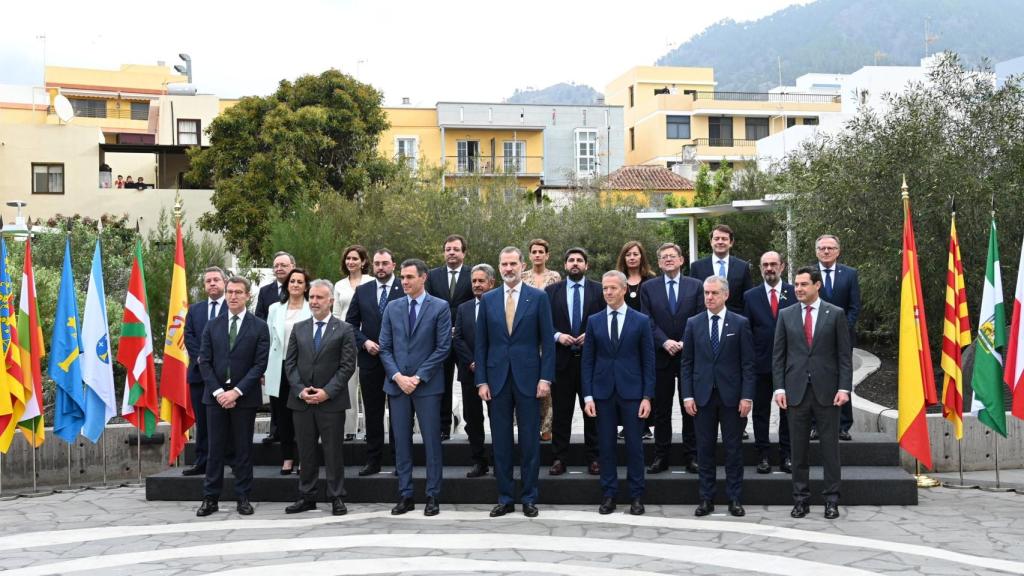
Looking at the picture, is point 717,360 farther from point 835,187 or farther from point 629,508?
point 835,187

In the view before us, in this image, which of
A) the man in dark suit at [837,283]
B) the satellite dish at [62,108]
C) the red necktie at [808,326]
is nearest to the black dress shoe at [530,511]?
the red necktie at [808,326]

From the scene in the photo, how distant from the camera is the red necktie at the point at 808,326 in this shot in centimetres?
875

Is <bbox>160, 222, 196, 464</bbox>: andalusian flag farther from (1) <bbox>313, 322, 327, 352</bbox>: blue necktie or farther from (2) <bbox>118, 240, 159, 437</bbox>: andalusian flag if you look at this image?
(1) <bbox>313, 322, 327, 352</bbox>: blue necktie

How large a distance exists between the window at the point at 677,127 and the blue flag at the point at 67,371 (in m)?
50.7

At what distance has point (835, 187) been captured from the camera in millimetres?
14672

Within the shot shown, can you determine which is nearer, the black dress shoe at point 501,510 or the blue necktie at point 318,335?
the black dress shoe at point 501,510

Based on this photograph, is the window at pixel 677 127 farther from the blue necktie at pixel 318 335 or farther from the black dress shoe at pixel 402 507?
the black dress shoe at pixel 402 507

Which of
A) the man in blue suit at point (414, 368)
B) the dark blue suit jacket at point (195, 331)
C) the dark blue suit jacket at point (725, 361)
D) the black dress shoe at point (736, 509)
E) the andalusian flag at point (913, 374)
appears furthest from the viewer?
the dark blue suit jacket at point (195, 331)

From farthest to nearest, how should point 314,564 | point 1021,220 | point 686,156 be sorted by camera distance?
point 686,156 < point 1021,220 < point 314,564

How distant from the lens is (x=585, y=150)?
5206 centimetres

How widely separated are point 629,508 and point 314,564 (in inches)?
118

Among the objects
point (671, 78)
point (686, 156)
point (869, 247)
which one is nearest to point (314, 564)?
point (869, 247)

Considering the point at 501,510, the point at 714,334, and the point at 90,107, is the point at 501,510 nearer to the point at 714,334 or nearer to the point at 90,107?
the point at 714,334

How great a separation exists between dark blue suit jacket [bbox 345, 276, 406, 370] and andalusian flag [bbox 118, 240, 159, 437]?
2.55 meters
